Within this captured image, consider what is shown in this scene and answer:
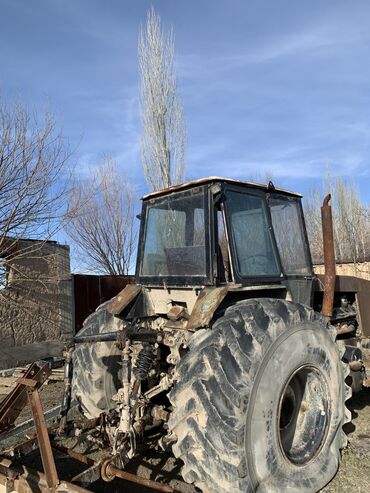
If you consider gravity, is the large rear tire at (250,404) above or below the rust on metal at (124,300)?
below

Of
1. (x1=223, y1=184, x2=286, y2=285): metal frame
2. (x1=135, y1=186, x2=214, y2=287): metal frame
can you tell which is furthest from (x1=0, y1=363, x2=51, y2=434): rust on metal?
(x1=223, y1=184, x2=286, y2=285): metal frame

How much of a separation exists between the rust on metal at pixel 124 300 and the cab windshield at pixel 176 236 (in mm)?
223

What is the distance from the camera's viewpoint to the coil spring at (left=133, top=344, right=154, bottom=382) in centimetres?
316

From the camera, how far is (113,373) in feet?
13.4

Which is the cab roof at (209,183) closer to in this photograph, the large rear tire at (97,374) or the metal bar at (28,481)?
the large rear tire at (97,374)

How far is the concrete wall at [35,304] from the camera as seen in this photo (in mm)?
9375

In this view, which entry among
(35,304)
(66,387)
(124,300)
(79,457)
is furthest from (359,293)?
(35,304)

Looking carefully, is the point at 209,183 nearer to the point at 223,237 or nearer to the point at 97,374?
the point at 223,237

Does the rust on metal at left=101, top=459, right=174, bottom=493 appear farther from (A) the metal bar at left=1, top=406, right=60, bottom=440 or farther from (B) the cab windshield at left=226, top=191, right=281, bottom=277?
(B) the cab windshield at left=226, top=191, right=281, bottom=277

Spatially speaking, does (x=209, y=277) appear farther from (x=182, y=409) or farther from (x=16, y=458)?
(x=16, y=458)

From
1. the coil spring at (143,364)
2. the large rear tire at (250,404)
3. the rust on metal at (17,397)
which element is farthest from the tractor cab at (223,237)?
the rust on metal at (17,397)

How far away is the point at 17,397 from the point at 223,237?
1928mm

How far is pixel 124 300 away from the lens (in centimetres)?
404

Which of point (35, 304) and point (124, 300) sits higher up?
point (124, 300)
